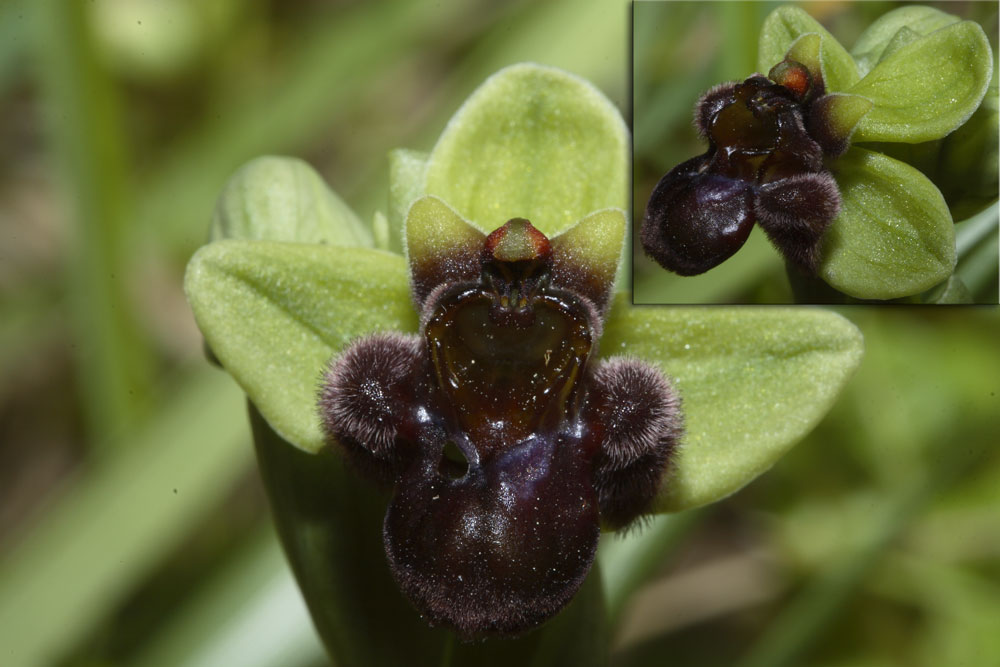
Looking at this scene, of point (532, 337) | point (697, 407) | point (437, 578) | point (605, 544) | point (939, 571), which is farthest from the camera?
point (939, 571)

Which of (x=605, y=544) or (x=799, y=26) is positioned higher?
(x=799, y=26)

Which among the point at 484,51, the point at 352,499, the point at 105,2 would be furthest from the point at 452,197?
the point at 105,2

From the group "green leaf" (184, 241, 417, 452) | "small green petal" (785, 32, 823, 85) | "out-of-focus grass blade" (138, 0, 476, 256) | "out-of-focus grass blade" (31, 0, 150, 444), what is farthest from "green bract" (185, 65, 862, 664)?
"out-of-focus grass blade" (138, 0, 476, 256)

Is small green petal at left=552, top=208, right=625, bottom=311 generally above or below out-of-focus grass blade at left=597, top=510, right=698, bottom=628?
above

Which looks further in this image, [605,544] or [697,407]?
[605,544]

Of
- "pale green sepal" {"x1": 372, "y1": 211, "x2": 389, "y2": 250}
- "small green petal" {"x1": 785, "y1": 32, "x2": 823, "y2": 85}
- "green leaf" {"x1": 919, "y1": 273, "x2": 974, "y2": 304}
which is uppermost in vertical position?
"small green petal" {"x1": 785, "y1": 32, "x2": 823, "y2": 85}

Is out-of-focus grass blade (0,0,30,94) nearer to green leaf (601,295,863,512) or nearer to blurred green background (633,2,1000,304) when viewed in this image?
blurred green background (633,2,1000,304)

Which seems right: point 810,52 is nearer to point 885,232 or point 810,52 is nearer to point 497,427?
point 885,232

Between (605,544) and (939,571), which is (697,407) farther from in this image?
(939,571)
